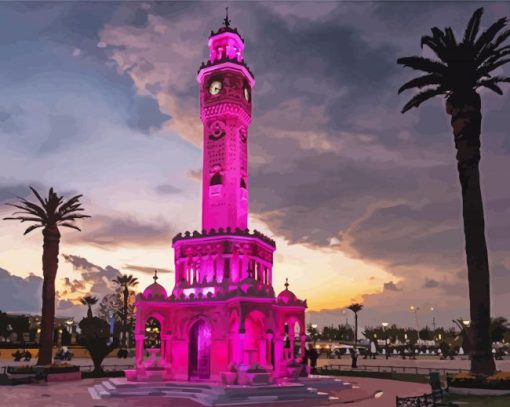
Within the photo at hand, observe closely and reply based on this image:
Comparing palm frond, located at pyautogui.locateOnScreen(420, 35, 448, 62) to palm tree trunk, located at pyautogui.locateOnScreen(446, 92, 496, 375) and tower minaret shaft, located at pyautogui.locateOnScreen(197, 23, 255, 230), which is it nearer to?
palm tree trunk, located at pyautogui.locateOnScreen(446, 92, 496, 375)

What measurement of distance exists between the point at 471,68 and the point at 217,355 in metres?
21.9

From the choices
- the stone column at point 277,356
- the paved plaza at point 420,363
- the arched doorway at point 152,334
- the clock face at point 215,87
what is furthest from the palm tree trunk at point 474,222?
the arched doorway at point 152,334

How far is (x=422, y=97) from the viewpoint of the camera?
27844mm

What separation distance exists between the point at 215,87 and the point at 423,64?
57.8ft

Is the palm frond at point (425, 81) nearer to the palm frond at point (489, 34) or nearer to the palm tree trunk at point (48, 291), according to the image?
the palm frond at point (489, 34)

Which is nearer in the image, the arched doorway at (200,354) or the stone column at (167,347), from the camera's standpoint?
the stone column at (167,347)

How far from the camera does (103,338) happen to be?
45.0 m

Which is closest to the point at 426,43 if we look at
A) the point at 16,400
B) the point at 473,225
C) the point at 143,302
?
the point at 473,225

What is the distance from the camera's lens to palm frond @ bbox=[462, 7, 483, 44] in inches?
1041

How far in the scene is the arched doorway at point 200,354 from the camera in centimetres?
3512

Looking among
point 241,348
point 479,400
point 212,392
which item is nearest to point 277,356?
point 241,348

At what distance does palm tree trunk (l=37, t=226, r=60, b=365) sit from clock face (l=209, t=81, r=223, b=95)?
17.4 m

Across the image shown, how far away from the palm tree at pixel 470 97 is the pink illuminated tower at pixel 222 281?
12453mm

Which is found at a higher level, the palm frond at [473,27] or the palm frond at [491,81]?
Result: the palm frond at [473,27]
